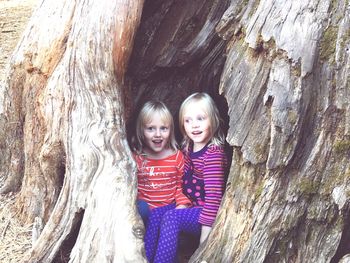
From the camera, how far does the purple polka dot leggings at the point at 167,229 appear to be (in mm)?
3674

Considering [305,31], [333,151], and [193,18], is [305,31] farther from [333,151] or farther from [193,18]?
[193,18]

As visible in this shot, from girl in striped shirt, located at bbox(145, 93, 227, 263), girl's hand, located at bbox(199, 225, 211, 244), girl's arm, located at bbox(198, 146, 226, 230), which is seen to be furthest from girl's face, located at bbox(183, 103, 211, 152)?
girl's hand, located at bbox(199, 225, 211, 244)

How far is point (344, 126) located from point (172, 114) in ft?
5.64

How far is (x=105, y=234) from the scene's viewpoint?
3041 millimetres

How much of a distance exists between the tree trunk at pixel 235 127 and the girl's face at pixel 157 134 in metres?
0.29

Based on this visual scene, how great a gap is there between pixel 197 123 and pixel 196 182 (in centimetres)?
42

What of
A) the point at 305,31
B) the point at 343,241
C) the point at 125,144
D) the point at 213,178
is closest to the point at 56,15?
the point at 125,144

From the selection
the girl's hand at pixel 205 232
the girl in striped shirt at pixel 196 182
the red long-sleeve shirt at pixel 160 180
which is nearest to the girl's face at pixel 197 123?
the girl in striped shirt at pixel 196 182

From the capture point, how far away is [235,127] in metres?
3.21

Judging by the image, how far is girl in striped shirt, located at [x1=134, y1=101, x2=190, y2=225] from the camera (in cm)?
404

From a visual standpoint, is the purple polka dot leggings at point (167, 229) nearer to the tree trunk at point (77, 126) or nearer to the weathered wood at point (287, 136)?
the weathered wood at point (287, 136)

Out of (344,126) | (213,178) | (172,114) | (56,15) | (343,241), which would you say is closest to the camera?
(344,126)

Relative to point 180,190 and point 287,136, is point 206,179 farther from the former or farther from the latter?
point 287,136

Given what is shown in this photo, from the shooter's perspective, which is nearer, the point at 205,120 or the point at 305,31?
the point at 305,31
